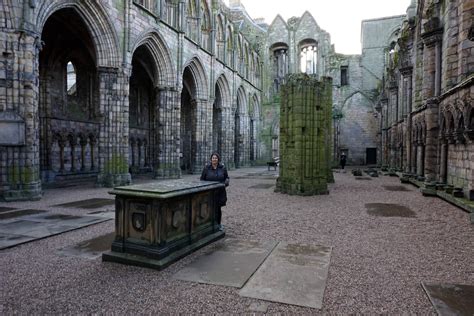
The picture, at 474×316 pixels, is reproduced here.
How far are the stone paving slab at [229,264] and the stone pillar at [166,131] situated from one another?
12453 millimetres

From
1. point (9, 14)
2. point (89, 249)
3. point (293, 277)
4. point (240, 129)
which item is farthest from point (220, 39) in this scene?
point (293, 277)

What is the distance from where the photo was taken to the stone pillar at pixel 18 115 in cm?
937

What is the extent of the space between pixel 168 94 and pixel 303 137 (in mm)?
8673

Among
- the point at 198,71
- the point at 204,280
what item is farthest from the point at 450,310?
the point at 198,71

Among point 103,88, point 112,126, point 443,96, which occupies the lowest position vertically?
point 112,126

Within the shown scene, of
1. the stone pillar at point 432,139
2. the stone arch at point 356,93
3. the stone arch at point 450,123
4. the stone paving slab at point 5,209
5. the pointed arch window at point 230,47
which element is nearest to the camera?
the stone paving slab at point 5,209

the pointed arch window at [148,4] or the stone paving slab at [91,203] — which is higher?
the pointed arch window at [148,4]

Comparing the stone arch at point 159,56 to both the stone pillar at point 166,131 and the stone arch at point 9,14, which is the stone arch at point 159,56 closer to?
the stone pillar at point 166,131

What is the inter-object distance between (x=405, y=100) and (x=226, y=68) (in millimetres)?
13480

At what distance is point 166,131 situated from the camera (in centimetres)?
1728

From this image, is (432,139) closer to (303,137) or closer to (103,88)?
(303,137)

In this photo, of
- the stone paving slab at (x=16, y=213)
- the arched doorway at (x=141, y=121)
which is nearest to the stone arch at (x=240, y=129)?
the arched doorway at (x=141, y=121)

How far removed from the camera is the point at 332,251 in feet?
16.2

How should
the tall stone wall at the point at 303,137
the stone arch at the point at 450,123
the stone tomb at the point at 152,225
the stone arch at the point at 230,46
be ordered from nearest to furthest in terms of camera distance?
the stone tomb at the point at 152,225, the stone arch at the point at 450,123, the tall stone wall at the point at 303,137, the stone arch at the point at 230,46
